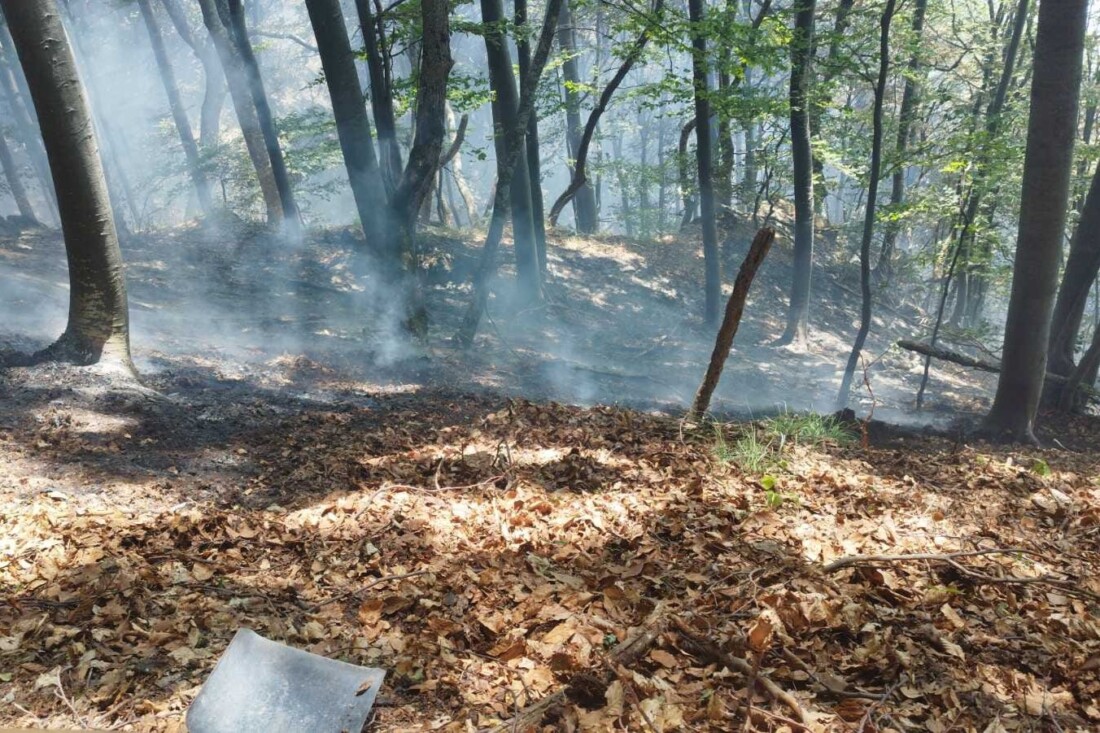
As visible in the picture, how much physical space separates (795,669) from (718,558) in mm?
983

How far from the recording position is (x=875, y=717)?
8.36 feet

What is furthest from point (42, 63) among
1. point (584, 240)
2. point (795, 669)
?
point (584, 240)

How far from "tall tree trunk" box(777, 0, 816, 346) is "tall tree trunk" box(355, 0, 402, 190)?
6.47 meters

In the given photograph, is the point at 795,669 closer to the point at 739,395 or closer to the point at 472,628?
the point at 472,628

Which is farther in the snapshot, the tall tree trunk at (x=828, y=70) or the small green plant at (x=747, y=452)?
the tall tree trunk at (x=828, y=70)

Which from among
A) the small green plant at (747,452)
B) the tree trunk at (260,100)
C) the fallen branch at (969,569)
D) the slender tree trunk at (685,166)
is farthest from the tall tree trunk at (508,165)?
the fallen branch at (969,569)

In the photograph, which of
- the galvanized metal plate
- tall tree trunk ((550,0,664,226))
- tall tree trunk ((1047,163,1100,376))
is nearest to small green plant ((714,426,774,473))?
the galvanized metal plate

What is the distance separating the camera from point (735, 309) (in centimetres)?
551

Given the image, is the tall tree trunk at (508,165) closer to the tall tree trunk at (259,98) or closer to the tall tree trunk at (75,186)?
the tall tree trunk at (259,98)

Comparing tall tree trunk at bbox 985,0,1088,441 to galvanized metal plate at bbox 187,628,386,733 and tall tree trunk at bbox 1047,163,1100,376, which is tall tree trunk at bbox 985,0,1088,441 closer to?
tall tree trunk at bbox 1047,163,1100,376

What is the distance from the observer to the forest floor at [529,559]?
272cm

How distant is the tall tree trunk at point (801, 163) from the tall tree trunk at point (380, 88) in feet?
21.2

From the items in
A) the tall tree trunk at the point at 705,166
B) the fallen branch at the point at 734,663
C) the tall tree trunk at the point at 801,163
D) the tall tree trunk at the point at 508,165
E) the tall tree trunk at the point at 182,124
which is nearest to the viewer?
the fallen branch at the point at 734,663

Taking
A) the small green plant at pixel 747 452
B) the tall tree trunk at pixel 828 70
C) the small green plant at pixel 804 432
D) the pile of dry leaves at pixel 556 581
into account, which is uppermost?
the tall tree trunk at pixel 828 70
